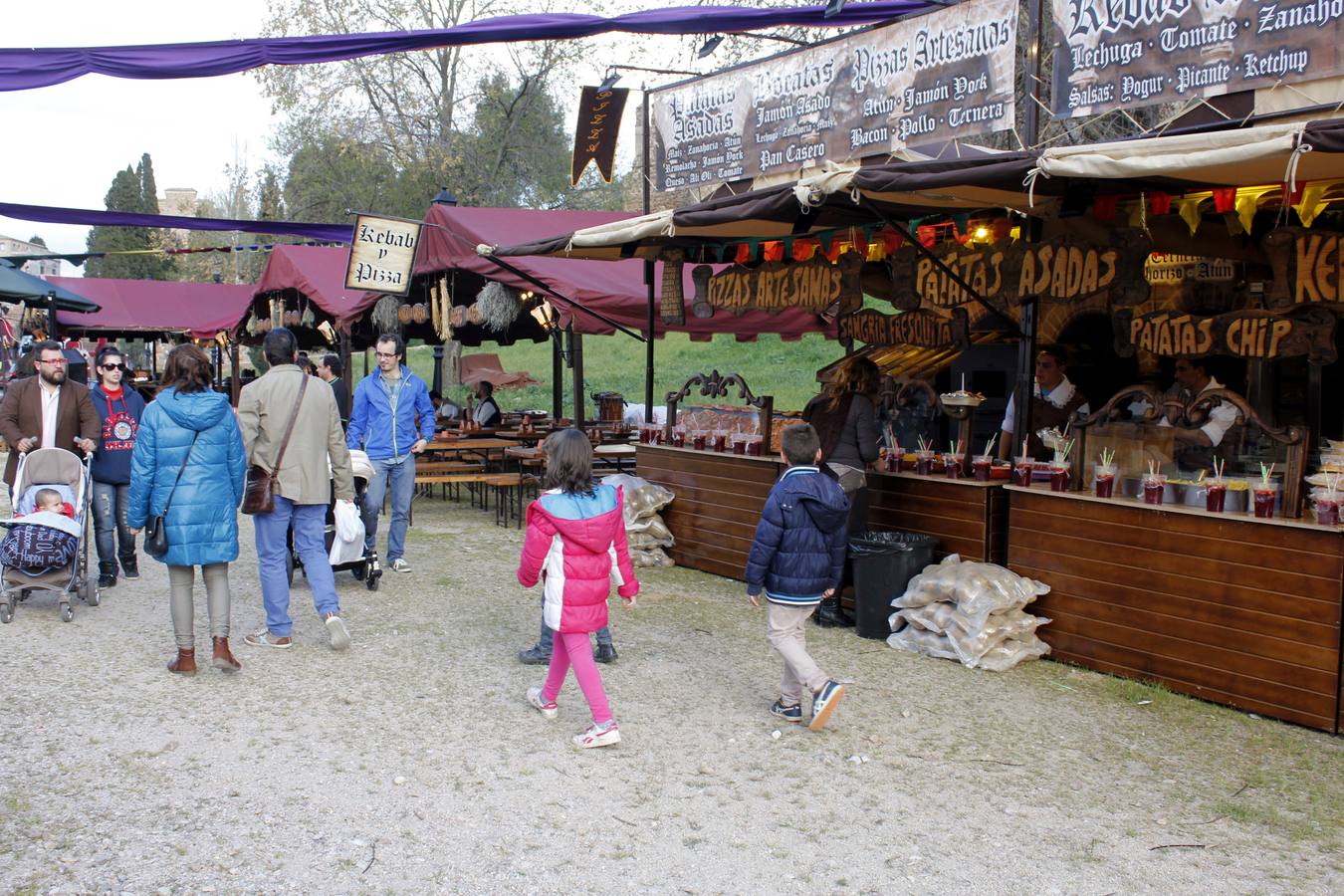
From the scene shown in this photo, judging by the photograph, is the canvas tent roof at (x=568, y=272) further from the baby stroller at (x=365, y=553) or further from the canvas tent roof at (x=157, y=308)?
the canvas tent roof at (x=157, y=308)

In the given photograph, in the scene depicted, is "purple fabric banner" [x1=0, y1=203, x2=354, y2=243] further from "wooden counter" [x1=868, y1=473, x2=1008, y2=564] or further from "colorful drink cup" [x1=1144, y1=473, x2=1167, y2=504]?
"colorful drink cup" [x1=1144, y1=473, x2=1167, y2=504]

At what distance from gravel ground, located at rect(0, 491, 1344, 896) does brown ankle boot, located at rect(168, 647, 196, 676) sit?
0.08 m

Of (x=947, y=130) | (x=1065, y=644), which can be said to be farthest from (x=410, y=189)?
(x=1065, y=644)

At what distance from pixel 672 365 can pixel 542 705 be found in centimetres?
3238

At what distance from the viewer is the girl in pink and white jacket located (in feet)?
15.8

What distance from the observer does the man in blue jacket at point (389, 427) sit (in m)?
8.64

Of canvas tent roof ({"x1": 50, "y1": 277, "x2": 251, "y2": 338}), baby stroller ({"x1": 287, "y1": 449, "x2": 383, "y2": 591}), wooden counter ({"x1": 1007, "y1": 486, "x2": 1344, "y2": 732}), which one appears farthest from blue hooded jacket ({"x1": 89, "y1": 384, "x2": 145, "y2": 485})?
canvas tent roof ({"x1": 50, "y1": 277, "x2": 251, "y2": 338})

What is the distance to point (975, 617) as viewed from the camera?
628 cm

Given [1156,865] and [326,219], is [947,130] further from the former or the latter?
[326,219]

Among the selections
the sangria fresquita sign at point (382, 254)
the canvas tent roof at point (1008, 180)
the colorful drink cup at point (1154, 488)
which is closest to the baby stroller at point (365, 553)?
the canvas tent roof at point (1008, 180)

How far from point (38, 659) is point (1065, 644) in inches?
231

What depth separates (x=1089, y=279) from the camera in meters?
6.29

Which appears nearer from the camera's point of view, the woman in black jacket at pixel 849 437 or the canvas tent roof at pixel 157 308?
the woman in black jacket at pixel 849 437

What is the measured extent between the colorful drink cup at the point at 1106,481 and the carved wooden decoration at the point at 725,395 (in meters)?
2.89
